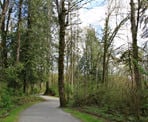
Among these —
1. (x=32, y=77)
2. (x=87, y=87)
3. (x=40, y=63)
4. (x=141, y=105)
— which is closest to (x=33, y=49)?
(x=40, y=63)

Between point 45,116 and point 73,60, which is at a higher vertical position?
point 73,60

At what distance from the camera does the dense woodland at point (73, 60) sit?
533 inches

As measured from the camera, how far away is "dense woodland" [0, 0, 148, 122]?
533 inches

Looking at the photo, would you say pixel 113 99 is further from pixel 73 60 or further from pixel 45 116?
pixel 73 60

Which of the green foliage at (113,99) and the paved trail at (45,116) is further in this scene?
the paved trail at (45,116)

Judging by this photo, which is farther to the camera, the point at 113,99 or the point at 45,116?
the point at 113,99

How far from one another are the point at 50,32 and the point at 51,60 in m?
4.14

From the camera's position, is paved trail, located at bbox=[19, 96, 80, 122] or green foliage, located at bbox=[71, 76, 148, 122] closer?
green foliage, located at bbox=[71, 76, 148, 122]

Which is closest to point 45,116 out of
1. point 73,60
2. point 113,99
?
point 113,99

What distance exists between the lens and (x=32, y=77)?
38406 millimetres

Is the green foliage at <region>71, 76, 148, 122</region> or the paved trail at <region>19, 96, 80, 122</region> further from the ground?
the green foliage at <region>71, 76, 148, 122</region>

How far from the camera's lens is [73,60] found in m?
55.0

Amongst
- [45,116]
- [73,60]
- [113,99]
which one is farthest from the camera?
[73,60]

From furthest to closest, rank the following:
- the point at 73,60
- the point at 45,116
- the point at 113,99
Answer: the point at 73,60 → the point at 113,99 → the point at 45,116
